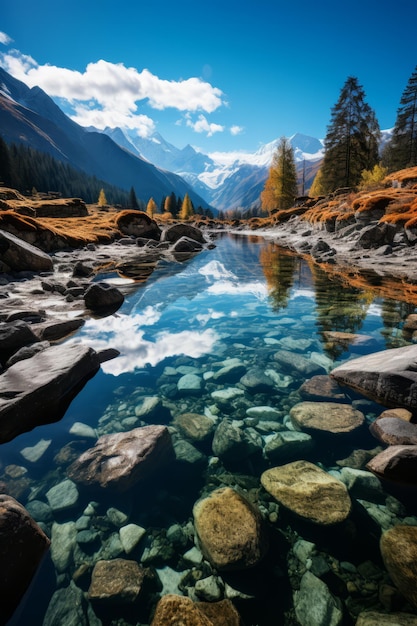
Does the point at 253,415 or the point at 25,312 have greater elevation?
the point at 25,312

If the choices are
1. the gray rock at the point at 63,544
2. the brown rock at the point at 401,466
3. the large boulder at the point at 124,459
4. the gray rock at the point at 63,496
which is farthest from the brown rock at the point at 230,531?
the brown rock at the point at 401,466

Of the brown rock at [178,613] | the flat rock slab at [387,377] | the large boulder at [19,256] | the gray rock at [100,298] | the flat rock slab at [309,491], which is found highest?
the large boulder at [19,256]

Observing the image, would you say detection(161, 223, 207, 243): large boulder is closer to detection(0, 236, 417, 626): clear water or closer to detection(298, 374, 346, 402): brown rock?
detection(0, 236, 417, 626): clear water

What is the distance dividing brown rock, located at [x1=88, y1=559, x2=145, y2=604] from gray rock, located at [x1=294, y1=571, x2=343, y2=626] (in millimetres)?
1329

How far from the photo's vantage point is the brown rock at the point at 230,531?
2623 mm

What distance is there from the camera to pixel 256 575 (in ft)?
8.48

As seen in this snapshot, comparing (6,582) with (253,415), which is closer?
(6,582)

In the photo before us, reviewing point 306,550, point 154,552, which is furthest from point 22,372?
point 306,550

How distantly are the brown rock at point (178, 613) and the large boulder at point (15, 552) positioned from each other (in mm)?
1178

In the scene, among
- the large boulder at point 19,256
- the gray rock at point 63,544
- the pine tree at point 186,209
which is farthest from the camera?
the pine tree at point 186,209

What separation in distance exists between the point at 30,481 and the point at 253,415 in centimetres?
318

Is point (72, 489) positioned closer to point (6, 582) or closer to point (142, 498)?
point (142, 498)

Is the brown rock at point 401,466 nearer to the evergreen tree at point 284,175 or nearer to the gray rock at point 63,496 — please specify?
the gray rock at point 63,496

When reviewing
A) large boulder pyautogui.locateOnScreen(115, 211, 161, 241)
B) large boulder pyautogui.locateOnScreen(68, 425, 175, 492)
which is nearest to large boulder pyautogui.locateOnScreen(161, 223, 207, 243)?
large boulder pyautogui.locateOnScreen(115, 211, 161, 241)
